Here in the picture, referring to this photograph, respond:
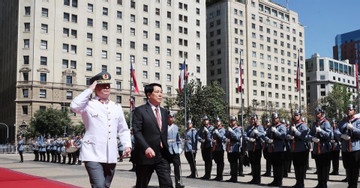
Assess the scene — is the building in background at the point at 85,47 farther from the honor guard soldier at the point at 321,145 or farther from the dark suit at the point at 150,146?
the dark suit at the point at 150,146

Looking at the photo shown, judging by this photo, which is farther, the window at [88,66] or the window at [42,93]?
the window at [88,66]

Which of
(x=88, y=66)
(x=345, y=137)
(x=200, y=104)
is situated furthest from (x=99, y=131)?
(x=88, y=66)

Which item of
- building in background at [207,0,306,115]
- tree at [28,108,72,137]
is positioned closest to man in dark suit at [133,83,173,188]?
tree at [28,108,72,137]

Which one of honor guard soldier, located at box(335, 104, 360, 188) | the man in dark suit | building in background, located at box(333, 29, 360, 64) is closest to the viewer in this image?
the man in dark suit

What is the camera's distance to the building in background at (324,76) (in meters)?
129

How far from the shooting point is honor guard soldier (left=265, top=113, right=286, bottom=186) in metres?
12.3

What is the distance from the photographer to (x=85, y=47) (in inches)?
2576

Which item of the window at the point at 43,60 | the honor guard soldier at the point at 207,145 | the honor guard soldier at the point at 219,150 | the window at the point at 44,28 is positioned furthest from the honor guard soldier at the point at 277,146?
the window at the point at 44,28

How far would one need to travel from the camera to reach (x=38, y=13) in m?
60.8

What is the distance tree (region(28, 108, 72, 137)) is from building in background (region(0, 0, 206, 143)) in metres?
4.78

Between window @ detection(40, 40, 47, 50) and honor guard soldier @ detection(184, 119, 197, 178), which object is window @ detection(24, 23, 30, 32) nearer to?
window @ detection(40, 40, 47, 50)

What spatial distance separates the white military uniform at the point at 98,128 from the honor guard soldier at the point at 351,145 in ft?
23.4

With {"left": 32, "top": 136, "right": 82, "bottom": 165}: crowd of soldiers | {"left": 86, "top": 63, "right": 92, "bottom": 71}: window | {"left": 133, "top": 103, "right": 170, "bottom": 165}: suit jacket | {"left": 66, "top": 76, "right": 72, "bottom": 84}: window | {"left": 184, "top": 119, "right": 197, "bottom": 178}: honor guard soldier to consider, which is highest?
{"left": 86, "top": 63, "right": 92, "bottom": 71}: window

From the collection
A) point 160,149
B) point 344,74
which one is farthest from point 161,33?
point 344,74
